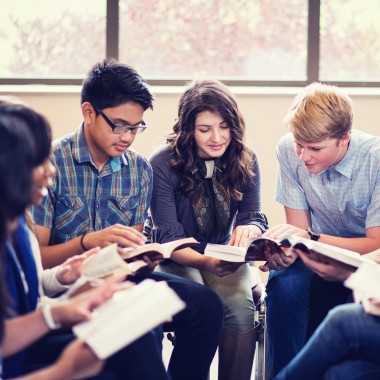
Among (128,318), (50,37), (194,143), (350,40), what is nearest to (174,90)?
(50,37)

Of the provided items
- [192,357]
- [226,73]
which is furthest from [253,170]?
[226,73]

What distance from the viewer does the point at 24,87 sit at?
4.09m

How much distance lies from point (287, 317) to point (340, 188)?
0.50 meters

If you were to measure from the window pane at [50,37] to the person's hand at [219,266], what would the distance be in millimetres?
2011

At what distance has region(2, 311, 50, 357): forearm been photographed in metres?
1.55

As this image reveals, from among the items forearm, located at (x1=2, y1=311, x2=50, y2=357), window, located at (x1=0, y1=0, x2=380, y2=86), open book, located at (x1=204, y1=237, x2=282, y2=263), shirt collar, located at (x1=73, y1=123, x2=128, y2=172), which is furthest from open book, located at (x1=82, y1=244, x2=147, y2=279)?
window, located at (x1=0, y1=0, x2=380, y2=86)

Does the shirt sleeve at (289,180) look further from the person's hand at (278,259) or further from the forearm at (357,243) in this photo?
the person's hand at (278,259)

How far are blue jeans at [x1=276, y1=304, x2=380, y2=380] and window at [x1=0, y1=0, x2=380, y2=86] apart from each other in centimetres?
238

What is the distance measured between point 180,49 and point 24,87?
0.89m

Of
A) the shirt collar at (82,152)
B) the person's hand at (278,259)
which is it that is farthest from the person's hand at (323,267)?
the shirt collar at (82,152)

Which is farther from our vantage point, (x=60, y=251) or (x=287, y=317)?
(x=287, y=317)

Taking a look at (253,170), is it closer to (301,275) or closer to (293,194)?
(293,194)

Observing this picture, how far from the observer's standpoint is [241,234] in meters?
2.57

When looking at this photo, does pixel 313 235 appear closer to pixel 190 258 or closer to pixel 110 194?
pixel 190 258
